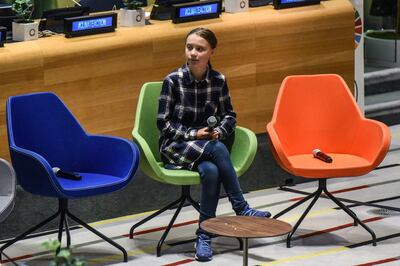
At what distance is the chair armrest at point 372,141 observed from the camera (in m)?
7.10

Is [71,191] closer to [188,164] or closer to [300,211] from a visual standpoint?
[188,164]

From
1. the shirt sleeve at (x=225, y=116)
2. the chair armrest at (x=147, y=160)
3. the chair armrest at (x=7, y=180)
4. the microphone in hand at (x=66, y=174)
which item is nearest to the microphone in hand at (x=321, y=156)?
the shirt sleeve at (x=225, y=116)

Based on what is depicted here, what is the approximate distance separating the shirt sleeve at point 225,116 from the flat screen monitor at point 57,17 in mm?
1331

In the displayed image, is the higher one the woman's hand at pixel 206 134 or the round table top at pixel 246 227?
the woman's hand at pixel 206 134

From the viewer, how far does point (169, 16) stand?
26.2ft

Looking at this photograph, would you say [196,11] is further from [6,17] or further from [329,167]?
[329,167]

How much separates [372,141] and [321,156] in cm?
36

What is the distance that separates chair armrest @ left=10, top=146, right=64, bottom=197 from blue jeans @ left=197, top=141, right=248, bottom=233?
90 cm

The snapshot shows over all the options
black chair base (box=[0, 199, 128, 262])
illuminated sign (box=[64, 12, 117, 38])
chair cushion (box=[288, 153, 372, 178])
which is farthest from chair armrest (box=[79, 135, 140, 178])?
chair cushion (box=[288, 153, 372, 178])

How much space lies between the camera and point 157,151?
7191 mm

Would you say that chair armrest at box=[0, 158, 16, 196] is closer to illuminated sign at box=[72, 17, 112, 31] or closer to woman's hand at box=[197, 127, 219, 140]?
woman's hand at box=[197, 127, 219, 140]

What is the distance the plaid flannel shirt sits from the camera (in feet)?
22.5

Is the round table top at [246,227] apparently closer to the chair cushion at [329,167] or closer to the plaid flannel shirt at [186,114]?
the plaid flannel shirt at [186,114]

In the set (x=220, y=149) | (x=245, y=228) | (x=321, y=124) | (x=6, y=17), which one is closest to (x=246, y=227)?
(x=245, y=228)
